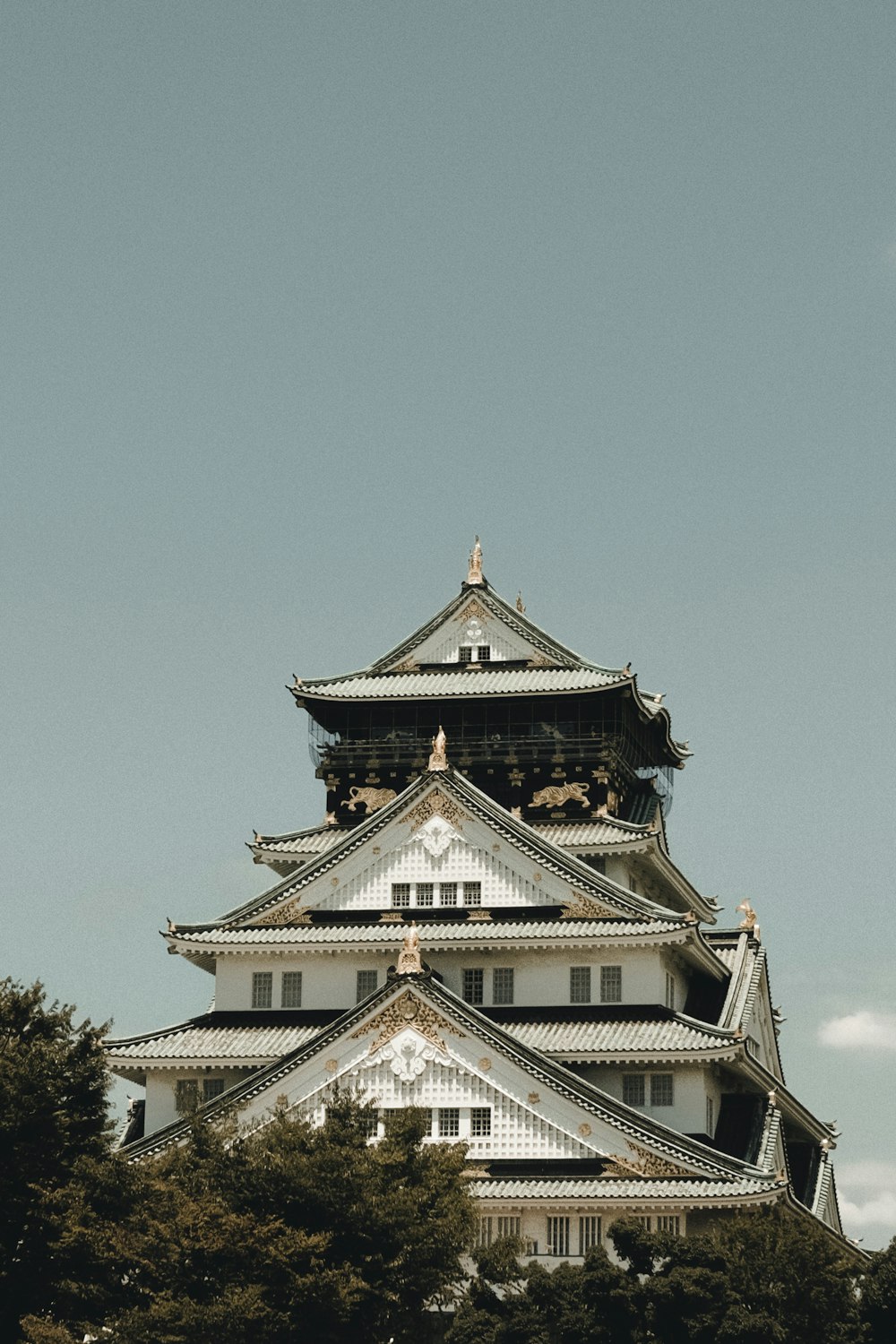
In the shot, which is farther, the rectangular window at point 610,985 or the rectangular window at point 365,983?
the rectangular window at point 365,983

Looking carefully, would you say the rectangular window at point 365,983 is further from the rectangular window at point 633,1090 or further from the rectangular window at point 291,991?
the rectangular window at point 633,1090

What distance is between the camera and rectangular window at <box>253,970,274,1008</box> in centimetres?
6291

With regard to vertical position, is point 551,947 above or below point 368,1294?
above

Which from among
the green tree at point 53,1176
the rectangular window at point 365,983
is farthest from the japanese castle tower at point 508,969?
the green tree at point 53,1176

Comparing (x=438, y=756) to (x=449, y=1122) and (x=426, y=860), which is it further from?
(x=449, y=1122)

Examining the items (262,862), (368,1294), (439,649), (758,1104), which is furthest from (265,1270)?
(439,649)

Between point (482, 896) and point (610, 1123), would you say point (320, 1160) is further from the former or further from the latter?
point (482, 896)

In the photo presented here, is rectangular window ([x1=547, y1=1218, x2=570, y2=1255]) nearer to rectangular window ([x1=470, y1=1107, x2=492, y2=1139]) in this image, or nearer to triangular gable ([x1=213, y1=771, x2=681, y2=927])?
rectangular window ([x1=470, y1=1107, x2=492, y2=1139])

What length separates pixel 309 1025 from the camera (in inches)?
2430

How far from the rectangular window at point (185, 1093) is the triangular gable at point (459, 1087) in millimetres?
716

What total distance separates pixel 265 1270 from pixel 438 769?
22621mm

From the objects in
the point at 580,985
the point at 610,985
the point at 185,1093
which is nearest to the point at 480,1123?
the point at 580,985

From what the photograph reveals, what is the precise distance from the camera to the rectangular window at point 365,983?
6212 cm

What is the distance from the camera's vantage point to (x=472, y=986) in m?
61.9
